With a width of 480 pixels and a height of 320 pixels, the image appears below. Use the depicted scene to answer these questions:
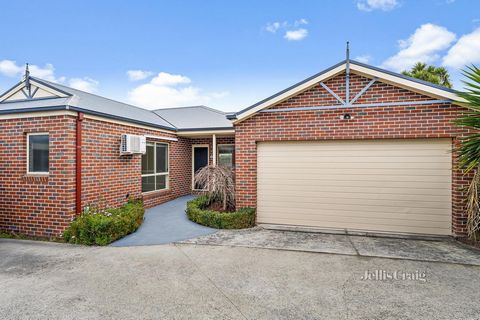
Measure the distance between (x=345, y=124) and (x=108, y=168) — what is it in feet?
21.9

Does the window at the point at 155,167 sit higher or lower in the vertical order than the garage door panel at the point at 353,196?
higher

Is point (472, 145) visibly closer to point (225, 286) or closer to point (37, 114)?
point (225, 286)

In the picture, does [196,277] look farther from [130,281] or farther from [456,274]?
[456,274]

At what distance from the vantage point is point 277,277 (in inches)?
148

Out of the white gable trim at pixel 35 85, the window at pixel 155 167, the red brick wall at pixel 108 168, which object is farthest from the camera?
the window at pixel 155 167

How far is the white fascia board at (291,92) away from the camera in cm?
616

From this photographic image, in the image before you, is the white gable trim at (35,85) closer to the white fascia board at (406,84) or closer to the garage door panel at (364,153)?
the garage door panel at (364,153)

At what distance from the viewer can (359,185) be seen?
20.3 ft

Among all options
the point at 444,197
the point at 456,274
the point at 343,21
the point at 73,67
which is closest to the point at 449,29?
the point at 343,21

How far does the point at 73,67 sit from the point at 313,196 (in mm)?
14524

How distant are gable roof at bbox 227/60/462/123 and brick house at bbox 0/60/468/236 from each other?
24mm

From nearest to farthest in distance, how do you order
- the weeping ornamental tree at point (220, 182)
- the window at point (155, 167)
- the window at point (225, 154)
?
the weeping ornamental tree at point (220, 182) < the window at point (155, 167) < the window at point (225, 154)

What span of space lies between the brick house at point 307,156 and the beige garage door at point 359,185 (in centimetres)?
2

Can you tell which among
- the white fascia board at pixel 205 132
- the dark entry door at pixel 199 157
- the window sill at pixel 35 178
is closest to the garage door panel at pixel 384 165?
the white fascia board at pixel 205 132
